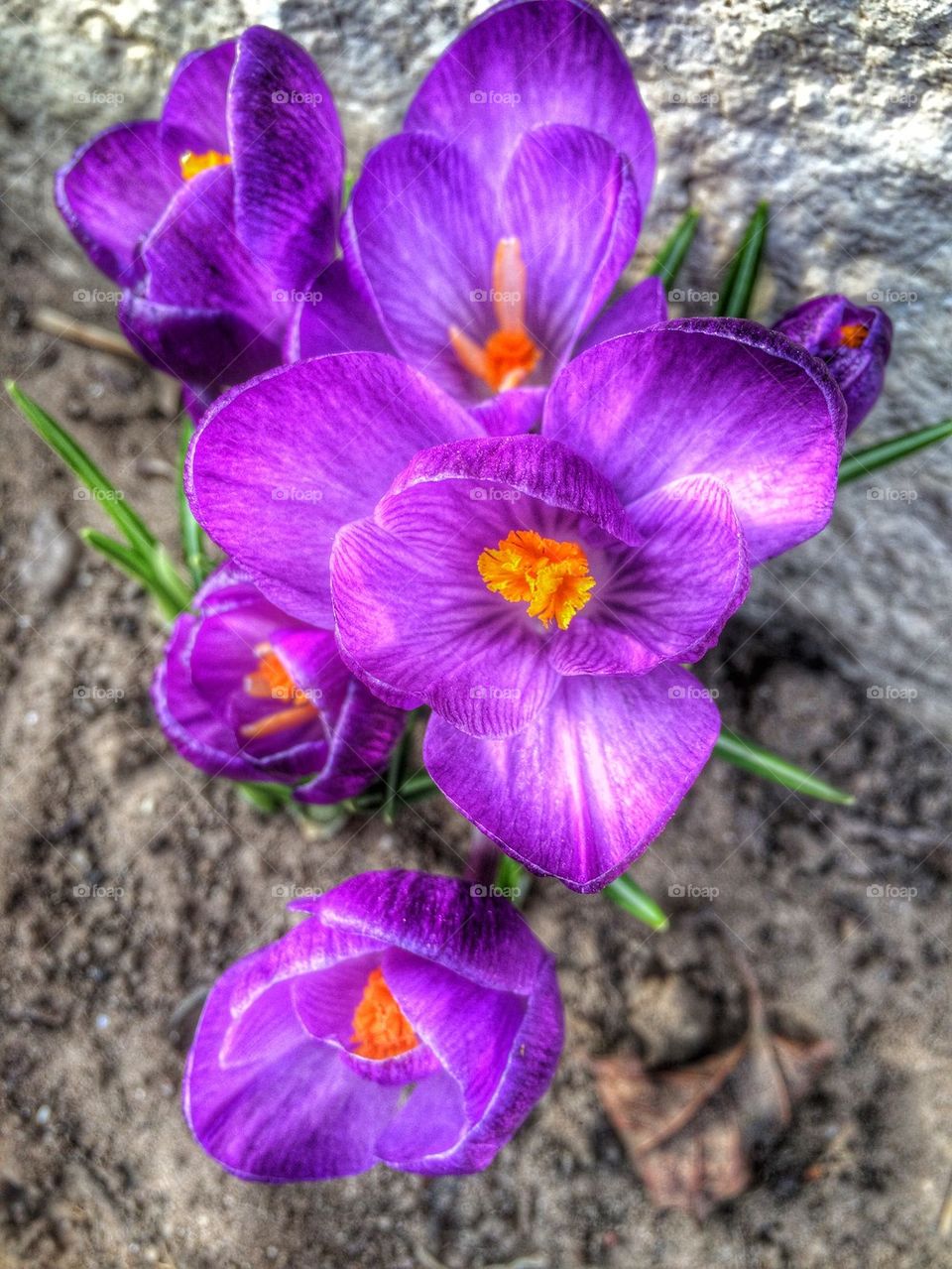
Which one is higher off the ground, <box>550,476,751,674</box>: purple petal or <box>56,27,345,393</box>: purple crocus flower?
<box>56,27,345,393</box>: purple crocus flower

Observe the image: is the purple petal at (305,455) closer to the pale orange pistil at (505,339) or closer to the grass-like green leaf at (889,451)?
the pale orange pistil at (505,339)

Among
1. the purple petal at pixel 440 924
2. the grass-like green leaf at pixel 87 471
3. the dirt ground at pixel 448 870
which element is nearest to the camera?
the purple petal at pixel 440 924

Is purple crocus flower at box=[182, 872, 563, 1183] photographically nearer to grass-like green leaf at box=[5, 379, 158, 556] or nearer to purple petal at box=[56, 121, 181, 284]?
grass-like green leaf at box=[5, 379, 158, 556]

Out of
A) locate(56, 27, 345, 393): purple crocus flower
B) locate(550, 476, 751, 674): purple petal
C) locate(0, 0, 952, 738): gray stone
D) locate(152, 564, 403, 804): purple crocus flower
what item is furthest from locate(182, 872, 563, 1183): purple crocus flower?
locate(0, 0, 952, 738): gray stone

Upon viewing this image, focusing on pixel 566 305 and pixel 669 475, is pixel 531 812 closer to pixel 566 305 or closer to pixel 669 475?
pixel 669 475

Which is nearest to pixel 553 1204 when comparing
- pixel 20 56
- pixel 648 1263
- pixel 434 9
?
pixel 648 1263

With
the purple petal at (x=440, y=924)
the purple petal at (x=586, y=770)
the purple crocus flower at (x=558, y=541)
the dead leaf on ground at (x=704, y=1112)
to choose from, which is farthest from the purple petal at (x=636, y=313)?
the dead leaf on ground at (x=704, y=1112)

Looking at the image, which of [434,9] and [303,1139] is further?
[434,9]
